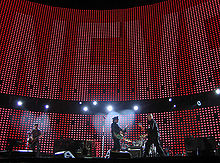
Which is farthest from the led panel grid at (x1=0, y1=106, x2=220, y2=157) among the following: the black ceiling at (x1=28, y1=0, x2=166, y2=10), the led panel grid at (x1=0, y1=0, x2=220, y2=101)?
the black ceiling at (x1=28, y1=0, x2=166, y2=10)

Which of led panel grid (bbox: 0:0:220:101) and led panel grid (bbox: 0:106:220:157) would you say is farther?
led panel grid (bbox: 0:0:220:101)

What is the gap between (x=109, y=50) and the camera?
14.9 metres

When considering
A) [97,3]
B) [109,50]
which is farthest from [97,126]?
[97,3]

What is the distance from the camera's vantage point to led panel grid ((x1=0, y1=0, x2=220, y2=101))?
12.9m

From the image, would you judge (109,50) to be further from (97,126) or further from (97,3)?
(97,126)

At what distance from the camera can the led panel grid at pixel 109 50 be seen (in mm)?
12875

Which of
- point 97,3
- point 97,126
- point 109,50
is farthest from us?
point 97,3

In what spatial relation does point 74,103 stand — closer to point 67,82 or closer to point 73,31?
point 67,82

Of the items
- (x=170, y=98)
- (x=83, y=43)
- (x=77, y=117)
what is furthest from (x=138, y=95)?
(x=83, y=43)

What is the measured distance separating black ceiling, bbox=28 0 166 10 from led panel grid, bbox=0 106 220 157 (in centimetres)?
901

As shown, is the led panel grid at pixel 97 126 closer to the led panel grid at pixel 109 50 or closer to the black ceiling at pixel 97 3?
the led panel grid at pixel 109 50

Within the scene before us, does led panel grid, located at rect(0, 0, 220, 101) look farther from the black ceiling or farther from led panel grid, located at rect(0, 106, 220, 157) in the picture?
led panel grid, located at rect(0, 106, 220, 157)

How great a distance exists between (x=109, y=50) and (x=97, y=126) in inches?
231

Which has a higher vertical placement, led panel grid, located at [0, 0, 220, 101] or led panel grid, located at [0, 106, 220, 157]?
led panel grid, located at [0, 0, 220, 101]
